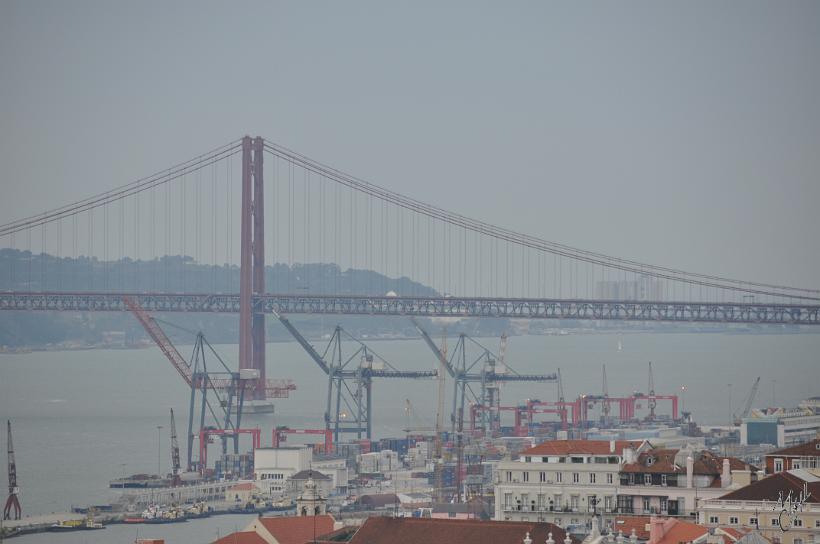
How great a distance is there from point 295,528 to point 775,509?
29.8 ft

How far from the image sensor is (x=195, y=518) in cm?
7856

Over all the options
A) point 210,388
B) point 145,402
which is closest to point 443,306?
point 210,388

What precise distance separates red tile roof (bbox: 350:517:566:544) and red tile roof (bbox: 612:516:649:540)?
6.12ft

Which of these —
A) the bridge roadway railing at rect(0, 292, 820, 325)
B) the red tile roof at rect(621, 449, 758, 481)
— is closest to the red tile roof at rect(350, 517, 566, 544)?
the red tile roof at rect(621, 449, 758, 481)

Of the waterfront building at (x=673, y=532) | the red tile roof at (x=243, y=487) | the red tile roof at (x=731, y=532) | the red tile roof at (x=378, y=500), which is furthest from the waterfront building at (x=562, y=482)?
the red tile roof at (x=243, y=487)

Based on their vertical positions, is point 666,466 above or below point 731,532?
above

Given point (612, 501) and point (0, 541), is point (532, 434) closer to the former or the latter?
point (0, 541)

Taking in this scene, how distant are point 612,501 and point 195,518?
38.2 m

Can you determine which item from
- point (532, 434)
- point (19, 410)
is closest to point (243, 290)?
point (19, 410)

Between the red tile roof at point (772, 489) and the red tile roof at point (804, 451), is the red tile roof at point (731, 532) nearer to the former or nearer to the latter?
the red tile roof at point (772, 489)

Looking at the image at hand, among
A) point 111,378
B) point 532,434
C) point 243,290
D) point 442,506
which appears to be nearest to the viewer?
point 442,506

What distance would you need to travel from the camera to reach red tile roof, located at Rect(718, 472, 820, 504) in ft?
121

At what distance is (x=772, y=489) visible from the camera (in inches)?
1463

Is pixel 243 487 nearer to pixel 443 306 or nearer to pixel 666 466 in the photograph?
pixel 443 306
